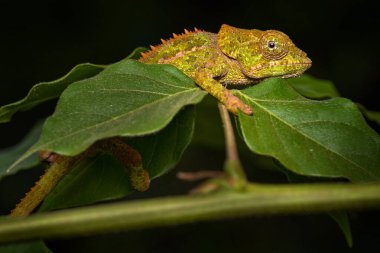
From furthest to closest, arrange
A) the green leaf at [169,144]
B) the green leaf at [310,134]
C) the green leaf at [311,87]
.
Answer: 1. the green leaf at [311,87]
2. the green leaf at [169,144]
3. the green leaf at [310,134]

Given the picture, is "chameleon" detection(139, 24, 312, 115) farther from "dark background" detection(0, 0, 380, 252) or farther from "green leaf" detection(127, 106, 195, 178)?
"dark background" detection(0, 0, 380, 252)

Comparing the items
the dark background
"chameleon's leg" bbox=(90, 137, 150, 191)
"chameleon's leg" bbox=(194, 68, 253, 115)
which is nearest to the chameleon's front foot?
"chameleon's leg" bbox=(194, 68, 253, 115)

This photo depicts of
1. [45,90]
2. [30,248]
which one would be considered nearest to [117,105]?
[45,90]

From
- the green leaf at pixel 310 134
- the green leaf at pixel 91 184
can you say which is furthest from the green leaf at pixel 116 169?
the green leaf at pixel 310 134

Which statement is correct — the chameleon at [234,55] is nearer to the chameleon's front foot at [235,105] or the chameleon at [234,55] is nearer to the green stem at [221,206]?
the chameleon's front foot at [235,105]

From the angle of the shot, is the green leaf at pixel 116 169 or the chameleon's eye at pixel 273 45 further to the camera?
the chameleon's eye at pixel 273 45

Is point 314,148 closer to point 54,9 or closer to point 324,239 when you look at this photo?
point 324,239

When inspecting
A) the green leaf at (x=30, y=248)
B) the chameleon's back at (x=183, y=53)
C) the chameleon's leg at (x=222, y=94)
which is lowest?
the green leaf at (x=30, y=248)
